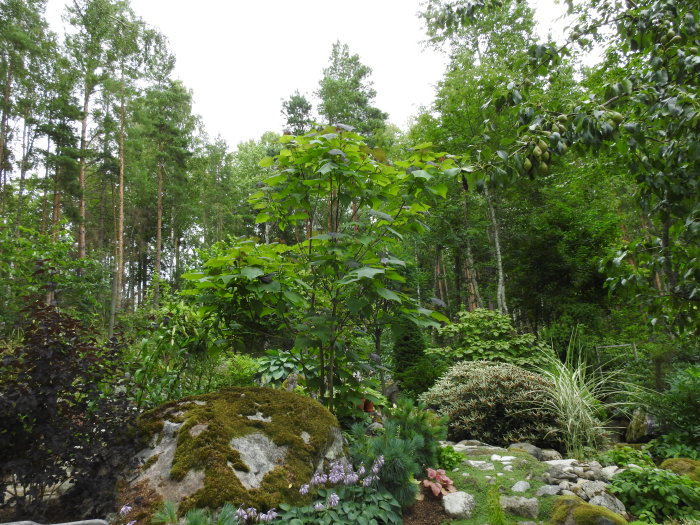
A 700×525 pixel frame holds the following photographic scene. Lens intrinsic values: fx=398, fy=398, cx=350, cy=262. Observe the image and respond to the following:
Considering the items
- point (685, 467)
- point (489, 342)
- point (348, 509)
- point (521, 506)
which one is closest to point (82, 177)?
point (489, 342)

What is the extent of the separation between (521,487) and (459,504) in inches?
24.6

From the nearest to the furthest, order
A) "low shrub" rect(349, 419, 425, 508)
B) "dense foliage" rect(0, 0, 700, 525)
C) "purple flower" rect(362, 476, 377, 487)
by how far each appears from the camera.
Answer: "dense foliage" rect(0, 0, 700, 525), "purple flower" rect(362, 476, 377, 487), "low shrub" rect(349, 419, 425, 508)

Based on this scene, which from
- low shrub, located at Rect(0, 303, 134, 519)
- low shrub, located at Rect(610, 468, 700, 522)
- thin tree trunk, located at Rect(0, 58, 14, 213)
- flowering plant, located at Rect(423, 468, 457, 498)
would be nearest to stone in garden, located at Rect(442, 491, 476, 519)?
flowering plant, located at Rect(423, 468, 457, 498)

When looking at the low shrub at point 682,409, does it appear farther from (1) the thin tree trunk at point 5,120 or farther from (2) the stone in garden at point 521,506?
(1) the thin tree trunk at point 5,120

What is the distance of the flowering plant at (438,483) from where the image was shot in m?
2.86

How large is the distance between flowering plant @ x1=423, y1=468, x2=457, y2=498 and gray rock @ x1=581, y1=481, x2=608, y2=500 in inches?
40.1

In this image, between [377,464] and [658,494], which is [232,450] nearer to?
[377,464]

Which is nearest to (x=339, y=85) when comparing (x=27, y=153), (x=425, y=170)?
(x=27, y=153)

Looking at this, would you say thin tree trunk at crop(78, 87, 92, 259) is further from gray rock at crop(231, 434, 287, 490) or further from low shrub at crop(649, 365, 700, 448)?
low shrub at crop(649, 365, 700, 448)

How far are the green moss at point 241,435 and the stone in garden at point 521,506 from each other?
1.35 meters

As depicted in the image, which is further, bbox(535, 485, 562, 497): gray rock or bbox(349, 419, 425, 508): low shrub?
bbox(535, 485, 562, 497): gray rock

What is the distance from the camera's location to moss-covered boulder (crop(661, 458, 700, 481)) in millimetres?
3287

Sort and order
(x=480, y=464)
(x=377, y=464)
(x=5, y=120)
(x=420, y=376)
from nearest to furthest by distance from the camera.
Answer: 1. (x=377, y=464)
2. (x=480, y=464)
3. (x=420, y=376)
4. (x=5, y=120)

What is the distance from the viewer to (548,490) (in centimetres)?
298
